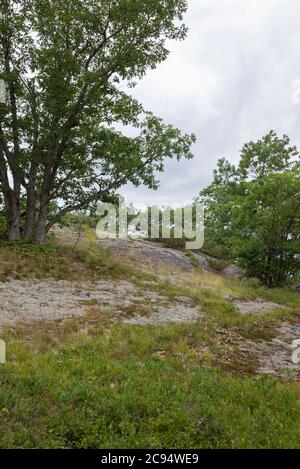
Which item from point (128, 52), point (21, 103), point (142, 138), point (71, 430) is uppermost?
point (128, 52)

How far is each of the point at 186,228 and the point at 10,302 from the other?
37.1 metres

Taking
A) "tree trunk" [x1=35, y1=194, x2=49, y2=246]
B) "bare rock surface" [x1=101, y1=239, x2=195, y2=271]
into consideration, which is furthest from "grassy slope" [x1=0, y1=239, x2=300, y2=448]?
"bare rock surface" [x1=101, y1=239, x2=195, y2=271]

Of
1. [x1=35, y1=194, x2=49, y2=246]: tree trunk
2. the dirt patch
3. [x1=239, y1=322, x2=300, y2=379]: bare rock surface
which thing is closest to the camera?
[x1=239, y1=322, x2=300, y2=379]: bare rock surface

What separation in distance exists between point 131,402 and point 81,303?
7586mm

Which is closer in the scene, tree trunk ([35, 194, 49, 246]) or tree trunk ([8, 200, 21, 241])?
tree trunk ([35, 194, 49, 246])

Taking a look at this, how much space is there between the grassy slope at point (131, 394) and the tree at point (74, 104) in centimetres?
1234

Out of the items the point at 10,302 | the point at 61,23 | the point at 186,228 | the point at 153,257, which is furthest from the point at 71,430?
the point at 186,228

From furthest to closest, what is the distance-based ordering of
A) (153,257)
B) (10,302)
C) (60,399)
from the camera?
(153,257) → (10,302) → (60,399)

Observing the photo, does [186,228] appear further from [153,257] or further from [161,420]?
[161,420]

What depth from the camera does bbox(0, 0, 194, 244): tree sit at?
66.8 feet

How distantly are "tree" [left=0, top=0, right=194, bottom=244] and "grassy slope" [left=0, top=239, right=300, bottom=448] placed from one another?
486 inches

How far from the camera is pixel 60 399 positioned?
6.62m

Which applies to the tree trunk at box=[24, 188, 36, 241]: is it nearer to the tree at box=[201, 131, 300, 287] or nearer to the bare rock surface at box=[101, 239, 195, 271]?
the bare rock surface at box=[101, 239, 195, 271]

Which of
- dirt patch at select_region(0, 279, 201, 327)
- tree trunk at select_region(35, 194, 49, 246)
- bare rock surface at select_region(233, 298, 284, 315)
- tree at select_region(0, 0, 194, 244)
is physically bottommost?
bare rock surface at select_region(233, 298, 284, 315)
